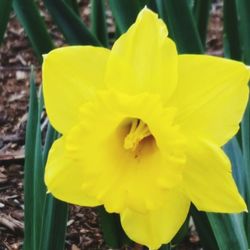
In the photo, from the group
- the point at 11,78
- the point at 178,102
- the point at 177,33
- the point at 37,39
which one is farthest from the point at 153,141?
the point at 11,78

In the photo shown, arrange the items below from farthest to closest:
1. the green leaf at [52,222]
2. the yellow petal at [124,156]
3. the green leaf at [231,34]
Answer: the green leaf at [231,34], the green leaf at [52,222], the yellow petal at [124,156]

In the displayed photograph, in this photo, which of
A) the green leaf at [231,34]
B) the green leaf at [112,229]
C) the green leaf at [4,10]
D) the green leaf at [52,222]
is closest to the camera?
the green leaf at [52,222]

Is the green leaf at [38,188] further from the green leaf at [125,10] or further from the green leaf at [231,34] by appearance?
the green leaf at [231,34]

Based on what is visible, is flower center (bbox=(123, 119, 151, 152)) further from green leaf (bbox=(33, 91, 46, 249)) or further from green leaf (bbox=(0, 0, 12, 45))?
green leaf (bbox=(0, 0, 12, 45))

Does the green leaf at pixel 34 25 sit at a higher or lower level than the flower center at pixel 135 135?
higher

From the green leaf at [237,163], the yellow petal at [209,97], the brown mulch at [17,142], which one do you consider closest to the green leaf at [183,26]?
the green leaf at [237,163]

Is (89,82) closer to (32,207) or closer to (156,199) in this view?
(156,199)
